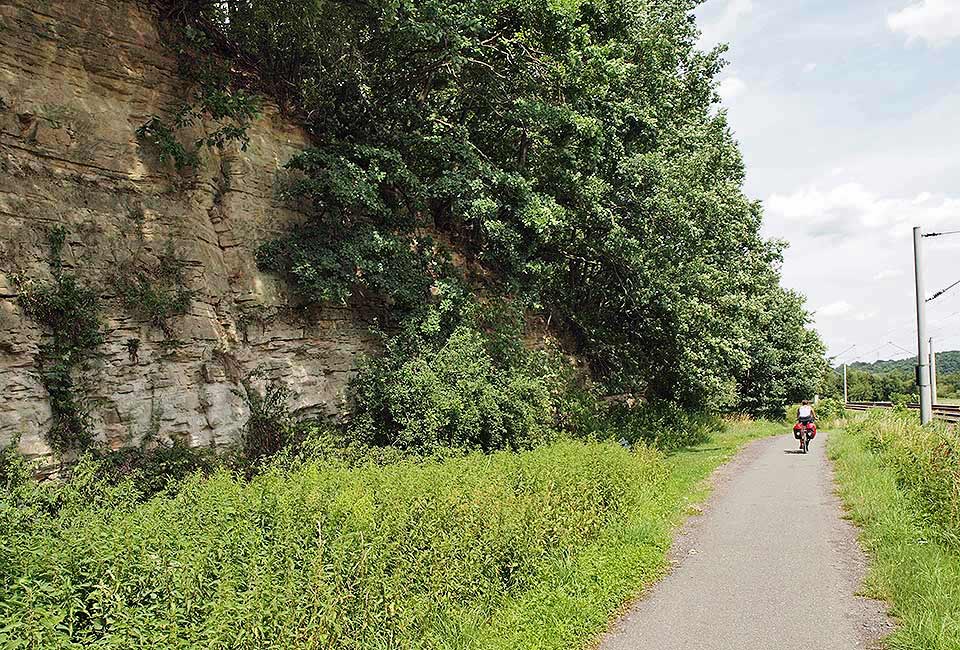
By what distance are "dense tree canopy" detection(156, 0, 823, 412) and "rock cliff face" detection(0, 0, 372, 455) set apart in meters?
0.79

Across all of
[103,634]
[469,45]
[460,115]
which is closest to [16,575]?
[103,634]

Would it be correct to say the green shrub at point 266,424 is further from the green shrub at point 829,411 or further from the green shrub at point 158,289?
the green shrub at point 829,411

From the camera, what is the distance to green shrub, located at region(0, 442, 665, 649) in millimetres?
4098

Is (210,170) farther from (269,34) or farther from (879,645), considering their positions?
(879,645)

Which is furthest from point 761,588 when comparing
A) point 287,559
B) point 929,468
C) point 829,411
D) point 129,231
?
point 829,411

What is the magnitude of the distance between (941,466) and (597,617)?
7.60m

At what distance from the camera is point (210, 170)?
40.3 ft

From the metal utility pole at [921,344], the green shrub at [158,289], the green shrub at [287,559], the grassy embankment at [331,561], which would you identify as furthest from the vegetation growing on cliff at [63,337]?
the metal utility pole at [921,344]

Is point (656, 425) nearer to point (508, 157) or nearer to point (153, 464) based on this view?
point (508, 157)

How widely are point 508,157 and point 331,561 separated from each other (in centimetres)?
1410

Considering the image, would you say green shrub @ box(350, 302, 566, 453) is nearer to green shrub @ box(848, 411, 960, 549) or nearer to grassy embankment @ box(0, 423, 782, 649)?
grassy embankment @ box(0, 423, 782, 649)

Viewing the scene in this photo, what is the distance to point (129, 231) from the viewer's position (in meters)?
10.7

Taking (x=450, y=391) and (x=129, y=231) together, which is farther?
(x=450, y=391)

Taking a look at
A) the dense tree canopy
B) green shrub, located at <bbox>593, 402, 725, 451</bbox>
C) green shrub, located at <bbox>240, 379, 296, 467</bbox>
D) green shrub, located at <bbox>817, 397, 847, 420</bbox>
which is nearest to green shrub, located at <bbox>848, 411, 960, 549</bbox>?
the dense tree canopy
